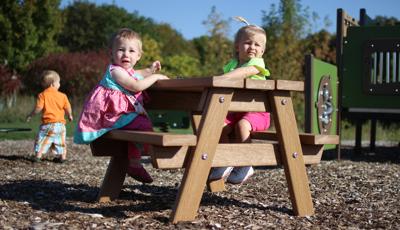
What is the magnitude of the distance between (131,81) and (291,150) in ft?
3.63

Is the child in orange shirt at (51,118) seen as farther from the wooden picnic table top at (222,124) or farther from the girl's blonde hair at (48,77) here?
the wooden picnic table top at (222,124)

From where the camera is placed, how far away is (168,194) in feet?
14.0

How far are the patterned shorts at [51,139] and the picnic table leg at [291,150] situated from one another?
434cm

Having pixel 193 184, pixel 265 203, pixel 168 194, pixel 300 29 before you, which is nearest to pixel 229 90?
pixel 193 184

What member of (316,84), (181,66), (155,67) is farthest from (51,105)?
(181,66)

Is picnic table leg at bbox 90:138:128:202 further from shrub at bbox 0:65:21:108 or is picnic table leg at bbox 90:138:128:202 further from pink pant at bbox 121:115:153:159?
shrub at bbox 0:65:21:108

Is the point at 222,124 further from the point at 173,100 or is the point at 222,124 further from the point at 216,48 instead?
the point at 216,48

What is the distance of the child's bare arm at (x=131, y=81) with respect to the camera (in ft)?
11.5

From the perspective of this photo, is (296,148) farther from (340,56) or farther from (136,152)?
(340,56)

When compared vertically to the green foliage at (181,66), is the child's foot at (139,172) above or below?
below

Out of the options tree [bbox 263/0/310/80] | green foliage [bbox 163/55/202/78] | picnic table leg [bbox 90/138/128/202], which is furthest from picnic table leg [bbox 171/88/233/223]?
green foliage [bbox 163/55/202/78]

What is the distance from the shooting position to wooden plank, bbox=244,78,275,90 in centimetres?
311

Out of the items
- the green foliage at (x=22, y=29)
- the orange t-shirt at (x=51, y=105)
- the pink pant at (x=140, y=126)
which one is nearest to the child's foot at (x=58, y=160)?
the orange t-shirt at (x=51, y=105)

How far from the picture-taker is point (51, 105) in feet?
23.6
